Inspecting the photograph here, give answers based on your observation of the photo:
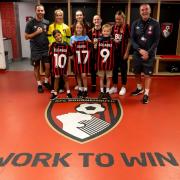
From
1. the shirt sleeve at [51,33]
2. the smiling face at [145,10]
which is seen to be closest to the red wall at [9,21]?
the shirt sleeve at [51,33]

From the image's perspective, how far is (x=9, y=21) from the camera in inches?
253

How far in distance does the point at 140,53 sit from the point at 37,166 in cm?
219

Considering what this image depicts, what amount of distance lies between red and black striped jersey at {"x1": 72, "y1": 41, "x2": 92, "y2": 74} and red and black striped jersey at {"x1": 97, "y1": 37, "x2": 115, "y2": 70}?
0.15 m

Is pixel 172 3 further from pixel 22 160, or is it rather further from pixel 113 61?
pixel 22 160

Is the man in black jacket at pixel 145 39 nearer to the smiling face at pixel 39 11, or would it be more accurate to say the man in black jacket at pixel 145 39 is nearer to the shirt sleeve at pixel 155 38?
the shirt sleeve at pixel 155 38

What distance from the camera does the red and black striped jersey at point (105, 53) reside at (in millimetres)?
3439

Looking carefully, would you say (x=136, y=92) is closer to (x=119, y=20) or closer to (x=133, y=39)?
(x=133, y=39)

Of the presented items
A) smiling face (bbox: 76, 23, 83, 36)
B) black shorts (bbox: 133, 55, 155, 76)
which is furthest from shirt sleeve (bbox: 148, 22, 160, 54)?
smiling face (bbox: 76, 23, 83, 36)

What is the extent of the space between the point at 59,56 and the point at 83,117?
3.38ft

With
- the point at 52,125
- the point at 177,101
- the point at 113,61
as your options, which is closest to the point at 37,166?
the point at 52,125

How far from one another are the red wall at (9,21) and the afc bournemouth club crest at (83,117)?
3.78 m

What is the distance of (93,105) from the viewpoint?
3.33 m

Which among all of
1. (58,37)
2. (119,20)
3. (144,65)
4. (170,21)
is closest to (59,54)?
(58,37)

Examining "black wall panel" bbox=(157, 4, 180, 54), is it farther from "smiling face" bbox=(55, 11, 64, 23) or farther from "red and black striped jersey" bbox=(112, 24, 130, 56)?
"smiling face" bbox=(55, 11, 64, 23)
